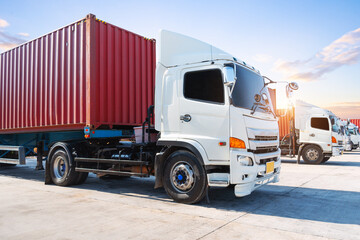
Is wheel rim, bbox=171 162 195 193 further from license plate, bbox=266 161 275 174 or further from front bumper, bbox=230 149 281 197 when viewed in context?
license plate, bbox=266 161 275 174

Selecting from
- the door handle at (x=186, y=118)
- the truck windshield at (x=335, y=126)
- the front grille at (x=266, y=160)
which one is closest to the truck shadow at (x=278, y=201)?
the front grille at (x=266, y=160)

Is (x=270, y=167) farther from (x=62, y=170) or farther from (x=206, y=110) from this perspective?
(x=62, y=170)

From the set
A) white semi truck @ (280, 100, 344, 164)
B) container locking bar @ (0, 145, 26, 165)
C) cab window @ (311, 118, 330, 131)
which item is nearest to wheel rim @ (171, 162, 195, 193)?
container locking bar @ (0, 145, 26, 165)

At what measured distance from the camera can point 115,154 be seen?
6.44 metres

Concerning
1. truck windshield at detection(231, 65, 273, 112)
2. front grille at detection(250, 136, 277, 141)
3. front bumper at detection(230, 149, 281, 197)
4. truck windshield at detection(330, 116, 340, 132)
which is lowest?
front bumper at detection(230, 149, 281, 197)

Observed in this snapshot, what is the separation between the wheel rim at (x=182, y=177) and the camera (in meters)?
4.99

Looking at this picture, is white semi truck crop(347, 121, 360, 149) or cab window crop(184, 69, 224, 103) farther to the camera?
white semi truck crop(347, 121, 360, 149)

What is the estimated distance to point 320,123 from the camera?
1240 cm

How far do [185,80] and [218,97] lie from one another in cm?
74

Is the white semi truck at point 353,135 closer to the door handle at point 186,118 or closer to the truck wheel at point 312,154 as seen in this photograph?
the truck wheel at point 312,154

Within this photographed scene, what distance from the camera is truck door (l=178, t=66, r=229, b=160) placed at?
4754mm

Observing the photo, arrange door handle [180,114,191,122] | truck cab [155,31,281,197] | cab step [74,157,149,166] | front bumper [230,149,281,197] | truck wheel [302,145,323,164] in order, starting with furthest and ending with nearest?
truck wheel [302,145,323,164] → cab step [74,157,149,166] → door handle [180,114,191,122] → truck cab [155,31,281,197] → front bumper [230,149,281,197]

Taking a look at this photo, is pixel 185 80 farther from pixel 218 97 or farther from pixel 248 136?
pixel 248 136

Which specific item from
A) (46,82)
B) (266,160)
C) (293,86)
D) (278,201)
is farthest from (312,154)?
(46,82)
